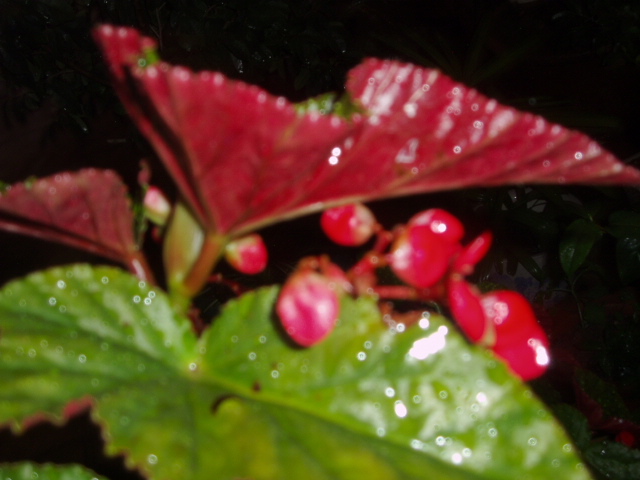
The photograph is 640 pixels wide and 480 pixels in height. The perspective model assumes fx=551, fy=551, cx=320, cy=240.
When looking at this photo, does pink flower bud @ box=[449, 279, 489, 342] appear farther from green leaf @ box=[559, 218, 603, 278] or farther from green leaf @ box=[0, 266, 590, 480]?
green leaf @ box=[559, 218, 603, 278]

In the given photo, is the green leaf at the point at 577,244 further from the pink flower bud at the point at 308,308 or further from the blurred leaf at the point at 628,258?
the pink flower bud at the point at 308,308

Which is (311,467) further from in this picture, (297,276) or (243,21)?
(243,21)

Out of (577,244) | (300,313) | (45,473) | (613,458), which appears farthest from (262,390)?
(577,244)

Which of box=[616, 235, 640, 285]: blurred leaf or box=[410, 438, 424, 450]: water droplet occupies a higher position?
box=[410, 438, 424, 450]: water droplet

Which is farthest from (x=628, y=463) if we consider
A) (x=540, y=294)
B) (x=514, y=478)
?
(x=540, y=294)

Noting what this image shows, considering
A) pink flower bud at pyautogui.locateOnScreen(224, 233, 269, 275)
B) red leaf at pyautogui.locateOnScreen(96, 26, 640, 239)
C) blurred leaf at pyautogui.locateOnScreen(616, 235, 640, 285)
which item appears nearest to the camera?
red leaf at pyautogui.locateOnScreen(96, 26, 640, 239)

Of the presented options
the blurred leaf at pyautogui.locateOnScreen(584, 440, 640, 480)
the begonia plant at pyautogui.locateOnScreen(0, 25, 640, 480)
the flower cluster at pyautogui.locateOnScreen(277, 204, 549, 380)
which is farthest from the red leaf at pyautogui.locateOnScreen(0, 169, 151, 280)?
the blurred leaf at pyautogui.locateOnScreen(584, 440, 640, 480)
